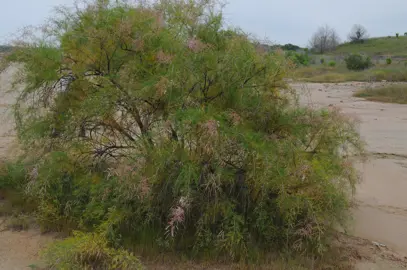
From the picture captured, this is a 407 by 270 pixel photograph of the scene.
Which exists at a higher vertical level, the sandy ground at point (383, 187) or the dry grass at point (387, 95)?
the dry grass at point (387, 95)

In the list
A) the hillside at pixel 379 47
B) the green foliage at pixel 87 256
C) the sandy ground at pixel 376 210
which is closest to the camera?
the green foliage at pixel 87 256

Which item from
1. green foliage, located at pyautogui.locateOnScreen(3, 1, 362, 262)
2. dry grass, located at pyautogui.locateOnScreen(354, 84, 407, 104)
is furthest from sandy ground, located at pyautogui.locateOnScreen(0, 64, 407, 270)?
dry grass, located at pyautogui.locateOnScreen(354, 84, 407, 104)

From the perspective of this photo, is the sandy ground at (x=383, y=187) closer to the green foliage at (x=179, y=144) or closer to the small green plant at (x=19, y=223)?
the green foliage at (x=179, y=144)

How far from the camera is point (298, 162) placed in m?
4.93

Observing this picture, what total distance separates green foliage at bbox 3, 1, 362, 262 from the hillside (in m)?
71.3

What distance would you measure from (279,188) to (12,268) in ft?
9.48

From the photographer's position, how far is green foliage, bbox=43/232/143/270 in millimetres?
4500

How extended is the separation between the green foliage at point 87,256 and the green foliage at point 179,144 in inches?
0.6

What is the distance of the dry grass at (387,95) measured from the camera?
21.4 meters

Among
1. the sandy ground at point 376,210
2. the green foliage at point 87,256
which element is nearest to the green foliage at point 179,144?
the green foliage at point 87,256

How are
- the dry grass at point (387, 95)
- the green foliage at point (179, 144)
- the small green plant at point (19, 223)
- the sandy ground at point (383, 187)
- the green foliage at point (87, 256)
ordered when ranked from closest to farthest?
the green foliage at point (87, 256) < the green foliage at point (179, 144) < the small green plant at point (19, 223) < the sandy ground at point (383, 187) < the dry grass at point (387, 95)

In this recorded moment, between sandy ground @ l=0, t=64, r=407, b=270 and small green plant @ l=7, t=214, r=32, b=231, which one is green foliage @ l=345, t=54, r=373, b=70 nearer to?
sandy ground @ l=0, t=64, r=407, b=270

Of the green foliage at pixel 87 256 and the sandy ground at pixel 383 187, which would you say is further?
the sandy ground at pixel 383 187

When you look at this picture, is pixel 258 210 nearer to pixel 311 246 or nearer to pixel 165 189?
pixel 311 246
